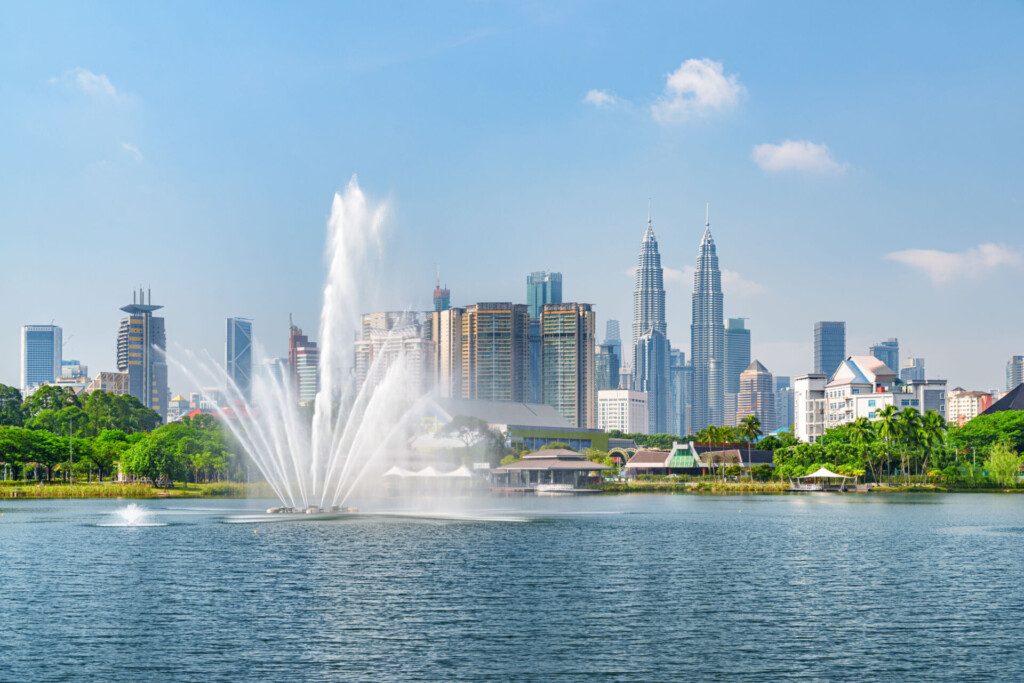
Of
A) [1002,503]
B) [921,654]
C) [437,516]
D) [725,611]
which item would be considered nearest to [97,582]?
[725,611]

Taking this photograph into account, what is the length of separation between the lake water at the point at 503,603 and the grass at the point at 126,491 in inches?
2553

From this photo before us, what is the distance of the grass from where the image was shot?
17138 centimetres

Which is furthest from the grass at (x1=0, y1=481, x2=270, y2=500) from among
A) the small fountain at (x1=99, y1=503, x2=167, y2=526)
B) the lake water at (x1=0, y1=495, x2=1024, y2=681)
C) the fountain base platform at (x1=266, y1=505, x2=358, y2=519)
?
the lake water at (x1=0, y1=495, x2=1024, y2=681)

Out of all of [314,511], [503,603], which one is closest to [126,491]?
Answer: [314,511]

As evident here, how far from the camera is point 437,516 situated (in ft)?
419

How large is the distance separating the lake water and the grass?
2553 inches

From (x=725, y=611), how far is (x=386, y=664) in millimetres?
20087

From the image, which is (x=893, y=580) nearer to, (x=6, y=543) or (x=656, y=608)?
(x=656, y=608)

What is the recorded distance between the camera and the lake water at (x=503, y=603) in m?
46.8

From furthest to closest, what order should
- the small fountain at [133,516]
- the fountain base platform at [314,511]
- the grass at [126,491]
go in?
the grass at [126,491], the fountain base platform at [314,511], the small fountain at [133,516]

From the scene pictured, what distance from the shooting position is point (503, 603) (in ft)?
202

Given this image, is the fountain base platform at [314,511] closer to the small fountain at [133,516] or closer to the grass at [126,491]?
the small fountain at [133,516]

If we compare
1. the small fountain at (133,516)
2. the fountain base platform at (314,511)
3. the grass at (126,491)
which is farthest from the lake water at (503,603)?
the grass at (126,491)

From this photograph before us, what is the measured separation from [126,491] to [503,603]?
126 m
